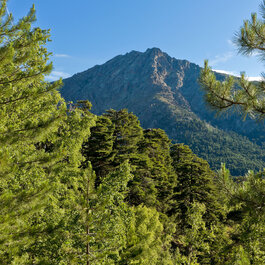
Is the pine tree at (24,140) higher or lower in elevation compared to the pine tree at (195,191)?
higher

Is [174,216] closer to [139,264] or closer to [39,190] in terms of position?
[139,264]

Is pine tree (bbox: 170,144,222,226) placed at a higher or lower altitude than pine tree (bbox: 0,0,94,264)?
lower

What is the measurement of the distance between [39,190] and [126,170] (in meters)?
6.01

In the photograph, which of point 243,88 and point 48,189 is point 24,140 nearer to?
point 48,189

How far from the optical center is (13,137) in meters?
4.75

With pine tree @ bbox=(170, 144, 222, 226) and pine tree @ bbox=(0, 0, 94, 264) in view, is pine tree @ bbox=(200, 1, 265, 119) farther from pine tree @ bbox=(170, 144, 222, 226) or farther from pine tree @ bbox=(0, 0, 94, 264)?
pine tree @ bbox=(170, 144, 222, 226)

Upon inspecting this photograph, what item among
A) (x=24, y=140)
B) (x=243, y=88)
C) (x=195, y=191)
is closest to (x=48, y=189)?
(x=24, y=140)

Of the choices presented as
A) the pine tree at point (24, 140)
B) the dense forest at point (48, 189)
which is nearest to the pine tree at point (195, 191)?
the dense forest at point (48, 189)

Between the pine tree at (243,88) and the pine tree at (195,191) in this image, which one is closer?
the pine tree at (243,88)

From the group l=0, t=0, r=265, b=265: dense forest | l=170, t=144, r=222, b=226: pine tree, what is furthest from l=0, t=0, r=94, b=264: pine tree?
l=170, t=144, r=222, b=226: pine tree

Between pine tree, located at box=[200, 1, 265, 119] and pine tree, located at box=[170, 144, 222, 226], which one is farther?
pine tree, located at box=[170, 144, 222, 226]

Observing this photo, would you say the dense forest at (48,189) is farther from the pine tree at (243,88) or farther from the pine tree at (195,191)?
the pine tree at (195,191)

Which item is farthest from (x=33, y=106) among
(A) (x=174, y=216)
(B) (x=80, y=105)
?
(A) (x=174, y=216)

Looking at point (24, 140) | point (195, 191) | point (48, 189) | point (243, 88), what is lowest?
point (195, 191)
